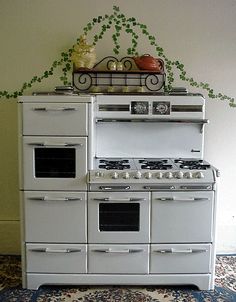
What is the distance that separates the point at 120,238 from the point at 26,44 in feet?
6.01

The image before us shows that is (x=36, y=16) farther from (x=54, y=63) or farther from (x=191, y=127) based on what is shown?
(x=191, y=127)

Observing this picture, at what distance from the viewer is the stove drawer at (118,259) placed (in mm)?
2721

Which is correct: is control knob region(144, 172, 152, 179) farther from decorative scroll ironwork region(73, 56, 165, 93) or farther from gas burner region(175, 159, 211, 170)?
decorative scroll ironwork region(73, 56, 165, 93)

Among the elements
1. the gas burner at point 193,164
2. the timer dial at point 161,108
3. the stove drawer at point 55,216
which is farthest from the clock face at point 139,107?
the stove drawer at point 55,216

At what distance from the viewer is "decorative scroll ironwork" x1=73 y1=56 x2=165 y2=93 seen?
3238mm

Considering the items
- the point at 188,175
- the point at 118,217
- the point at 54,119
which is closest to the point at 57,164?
the point at 54,119

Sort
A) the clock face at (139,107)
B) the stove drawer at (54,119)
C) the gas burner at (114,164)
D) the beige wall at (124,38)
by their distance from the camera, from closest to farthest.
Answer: the stove drawer at (54,119) → the gas burner at (114,164) → the clock face at (139,107) → the beige wall at (124,38)

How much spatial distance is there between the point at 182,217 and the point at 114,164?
0.65 meters

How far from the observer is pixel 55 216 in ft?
8.86

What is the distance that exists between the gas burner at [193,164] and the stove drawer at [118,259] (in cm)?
67

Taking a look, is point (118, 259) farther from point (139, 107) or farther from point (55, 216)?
point (139, 107)

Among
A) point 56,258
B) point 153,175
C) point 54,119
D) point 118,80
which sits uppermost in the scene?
point 118,80

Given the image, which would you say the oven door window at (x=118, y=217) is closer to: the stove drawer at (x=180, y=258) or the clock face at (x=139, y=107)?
the stove drawer at (x=180, y=258)

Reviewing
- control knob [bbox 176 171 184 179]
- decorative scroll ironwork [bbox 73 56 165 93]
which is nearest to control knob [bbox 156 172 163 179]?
control knob [bbox 176 171 184 179]
